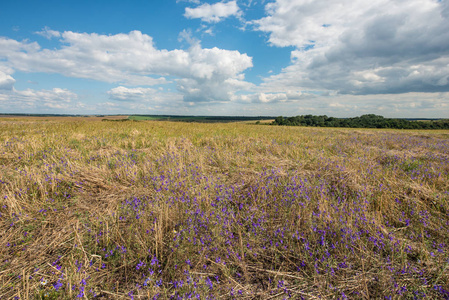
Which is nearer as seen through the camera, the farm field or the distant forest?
the farm field

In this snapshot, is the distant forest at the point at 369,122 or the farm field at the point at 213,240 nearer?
the farm field at the point at 213,240

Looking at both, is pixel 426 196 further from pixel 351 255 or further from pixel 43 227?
pixel 43 227

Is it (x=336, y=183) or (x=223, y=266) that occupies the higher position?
(x=336, y=183)

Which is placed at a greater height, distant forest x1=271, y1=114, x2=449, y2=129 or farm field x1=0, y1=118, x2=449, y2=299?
distant forest x1=271, y1=114, x2=449, y2=129

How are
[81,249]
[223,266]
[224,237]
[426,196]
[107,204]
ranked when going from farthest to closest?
[426,196] < [107,204] < [224,237] < [81,249] < [223,266]

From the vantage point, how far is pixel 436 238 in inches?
109

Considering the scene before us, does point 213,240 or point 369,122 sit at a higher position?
point 369,122

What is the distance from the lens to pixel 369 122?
53.8 metres

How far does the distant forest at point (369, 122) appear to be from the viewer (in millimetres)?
46094

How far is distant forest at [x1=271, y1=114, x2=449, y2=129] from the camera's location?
151 ft

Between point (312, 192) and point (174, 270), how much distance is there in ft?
9.65

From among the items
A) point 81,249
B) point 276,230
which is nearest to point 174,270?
point 81,249

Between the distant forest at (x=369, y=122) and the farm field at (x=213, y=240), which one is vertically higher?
the distant forest at (x=369, y=122)

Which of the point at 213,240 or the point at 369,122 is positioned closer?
the point at 213,240
